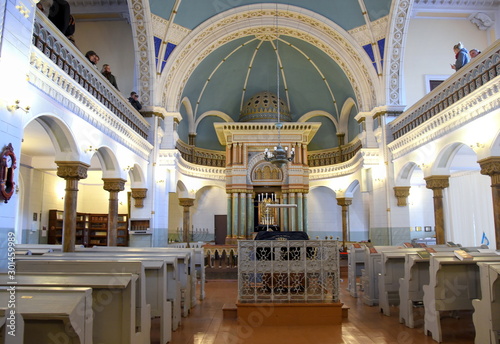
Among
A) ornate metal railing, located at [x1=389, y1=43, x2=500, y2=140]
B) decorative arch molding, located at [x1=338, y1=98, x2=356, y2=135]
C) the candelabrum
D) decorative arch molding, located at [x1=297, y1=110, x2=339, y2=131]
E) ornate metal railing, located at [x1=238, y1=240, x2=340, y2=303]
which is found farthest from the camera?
the candelabrum

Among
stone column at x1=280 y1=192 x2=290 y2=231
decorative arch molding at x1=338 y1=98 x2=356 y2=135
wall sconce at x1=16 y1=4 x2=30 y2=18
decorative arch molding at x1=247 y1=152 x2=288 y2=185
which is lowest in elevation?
stone column at x1=280 y1=192 x2=290 y2=231

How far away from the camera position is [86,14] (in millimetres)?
13094

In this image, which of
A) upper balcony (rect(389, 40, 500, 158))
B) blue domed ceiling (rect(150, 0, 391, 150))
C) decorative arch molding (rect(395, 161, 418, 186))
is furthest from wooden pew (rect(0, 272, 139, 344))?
blue domed ceiling (rect(150, 0, 391, 150))

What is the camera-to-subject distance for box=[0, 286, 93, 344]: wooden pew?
247 centimetres

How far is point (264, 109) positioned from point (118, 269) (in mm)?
13322

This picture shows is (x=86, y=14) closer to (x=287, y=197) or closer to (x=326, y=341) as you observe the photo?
(x=287, y=197)

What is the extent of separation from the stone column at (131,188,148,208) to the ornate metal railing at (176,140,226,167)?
4177mm

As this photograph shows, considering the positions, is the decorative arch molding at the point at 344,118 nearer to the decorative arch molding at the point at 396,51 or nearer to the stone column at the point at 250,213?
the decorative arch molding at the point at 396,51

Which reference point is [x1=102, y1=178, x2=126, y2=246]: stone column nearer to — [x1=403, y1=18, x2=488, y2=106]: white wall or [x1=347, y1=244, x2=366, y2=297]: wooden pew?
[x1=347, y1=244, x2=366, y2=297]: wooden pew

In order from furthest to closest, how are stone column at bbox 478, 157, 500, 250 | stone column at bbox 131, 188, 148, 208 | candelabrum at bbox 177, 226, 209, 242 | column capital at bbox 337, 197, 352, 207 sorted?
candelabrum at bbox 177, 226, 209, 242, column capital at bbox 337, 197, 352, 207, stone column at bbox 131, 188, 148, 208, stone column at bbox 478, 157, 500, 250

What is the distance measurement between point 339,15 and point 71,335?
13.0m

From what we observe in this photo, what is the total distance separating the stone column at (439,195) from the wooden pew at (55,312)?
376 inches

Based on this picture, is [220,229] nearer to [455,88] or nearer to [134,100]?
[134,100]

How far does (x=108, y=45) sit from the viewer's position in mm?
13477
